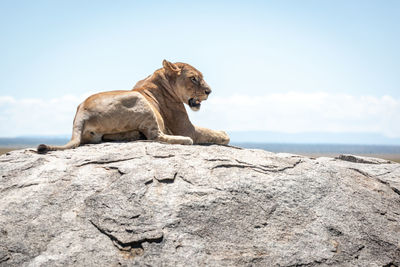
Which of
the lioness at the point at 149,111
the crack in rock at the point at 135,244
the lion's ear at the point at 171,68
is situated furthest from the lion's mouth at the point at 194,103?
the crack in rock at the point at 135,244

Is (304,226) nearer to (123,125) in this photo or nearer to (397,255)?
(397,255)

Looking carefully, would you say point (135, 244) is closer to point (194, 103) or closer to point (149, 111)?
point (149, 111)

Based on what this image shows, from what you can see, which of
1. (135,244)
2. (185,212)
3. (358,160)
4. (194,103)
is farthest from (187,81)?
(135,244)

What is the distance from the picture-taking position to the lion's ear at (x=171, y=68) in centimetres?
901

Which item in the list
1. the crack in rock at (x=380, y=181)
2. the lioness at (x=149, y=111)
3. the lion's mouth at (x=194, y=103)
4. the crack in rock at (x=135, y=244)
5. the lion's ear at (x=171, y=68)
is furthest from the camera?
the lion's mouth at (x=194, y=103)

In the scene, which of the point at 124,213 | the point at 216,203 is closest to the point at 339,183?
the point at 216,203

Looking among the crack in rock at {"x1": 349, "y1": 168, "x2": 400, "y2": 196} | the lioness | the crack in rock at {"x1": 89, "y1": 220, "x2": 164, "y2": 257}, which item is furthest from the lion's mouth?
the crack in rock at {"x1": 89, "y1": 220, "x2": 164, "y2": 257}

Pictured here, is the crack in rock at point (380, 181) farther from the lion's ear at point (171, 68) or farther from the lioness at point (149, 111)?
the lion's ear at point (171, 68)

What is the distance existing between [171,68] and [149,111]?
52.3 inches

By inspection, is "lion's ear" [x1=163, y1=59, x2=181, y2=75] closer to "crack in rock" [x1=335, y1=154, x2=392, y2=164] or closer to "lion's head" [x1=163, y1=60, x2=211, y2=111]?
"lion's head" [x1=163, y1=60, x2=211, y2=111]

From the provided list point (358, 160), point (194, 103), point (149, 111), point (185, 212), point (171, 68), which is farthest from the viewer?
point (358, 160)

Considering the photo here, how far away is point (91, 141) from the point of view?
820 centimetres

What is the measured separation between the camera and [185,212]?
5.84 m

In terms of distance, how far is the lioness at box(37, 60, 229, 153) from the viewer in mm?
8008
